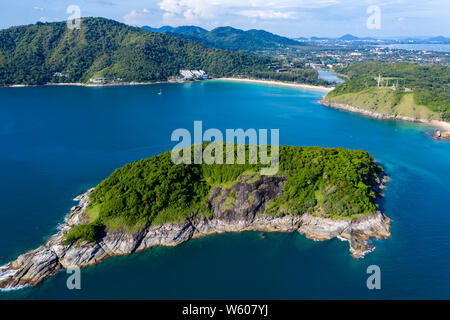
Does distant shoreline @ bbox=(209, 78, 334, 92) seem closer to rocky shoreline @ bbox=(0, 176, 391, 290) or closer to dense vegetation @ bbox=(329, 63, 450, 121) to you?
dense vegetation @ bbox=(329, 63, 450, 121)

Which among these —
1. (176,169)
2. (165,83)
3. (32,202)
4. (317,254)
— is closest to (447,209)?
(317,254)

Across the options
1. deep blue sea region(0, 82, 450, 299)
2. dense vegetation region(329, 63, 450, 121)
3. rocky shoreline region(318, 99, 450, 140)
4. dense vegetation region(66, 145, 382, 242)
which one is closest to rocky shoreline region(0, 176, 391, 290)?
dense vegetation region(66, 145, 382, 242)

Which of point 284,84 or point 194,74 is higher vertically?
point 194,74

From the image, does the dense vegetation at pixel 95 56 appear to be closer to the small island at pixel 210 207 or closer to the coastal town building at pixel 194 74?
the coastal town building at pixel 194 74

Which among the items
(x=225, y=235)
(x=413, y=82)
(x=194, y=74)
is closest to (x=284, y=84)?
(x=194, y=74)

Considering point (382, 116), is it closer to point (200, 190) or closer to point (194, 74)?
point (200, 190)

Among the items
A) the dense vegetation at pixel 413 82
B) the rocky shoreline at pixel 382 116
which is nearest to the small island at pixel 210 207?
the rocky shoreline at pixel 382 116

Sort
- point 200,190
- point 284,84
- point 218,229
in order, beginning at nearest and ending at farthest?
point 218,229 < point 200,190 < point 284,84

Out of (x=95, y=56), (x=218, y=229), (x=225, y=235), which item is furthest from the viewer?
(x=95, y=56)
